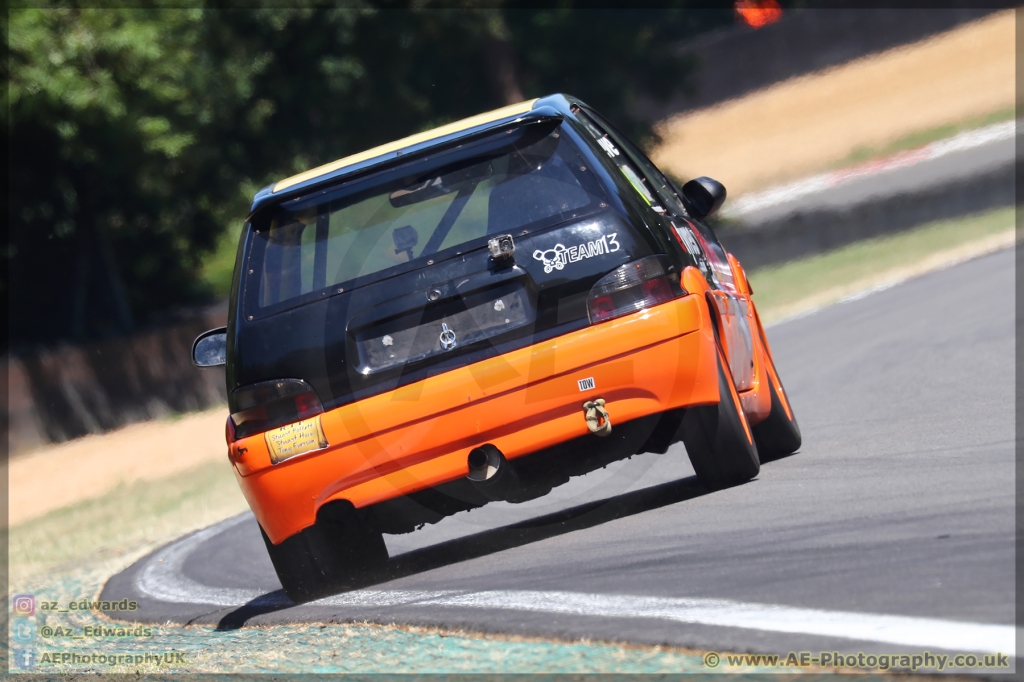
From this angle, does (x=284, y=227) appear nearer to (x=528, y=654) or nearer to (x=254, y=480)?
(x=254, y=480)

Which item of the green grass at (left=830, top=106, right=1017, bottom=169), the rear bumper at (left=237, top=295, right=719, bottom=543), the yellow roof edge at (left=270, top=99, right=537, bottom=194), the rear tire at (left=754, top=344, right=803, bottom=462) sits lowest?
the green grass at (left=830, top=106, right=1017, bottom=169)

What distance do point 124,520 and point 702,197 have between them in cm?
720

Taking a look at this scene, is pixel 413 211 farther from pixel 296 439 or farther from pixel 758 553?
pixel 758 553

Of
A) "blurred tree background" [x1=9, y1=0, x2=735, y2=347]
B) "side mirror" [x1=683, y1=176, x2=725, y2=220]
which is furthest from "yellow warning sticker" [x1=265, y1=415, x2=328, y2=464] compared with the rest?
"blurred tree background" [x1=9, y1=0, x2=735, y2=347]

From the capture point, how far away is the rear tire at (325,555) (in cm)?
547

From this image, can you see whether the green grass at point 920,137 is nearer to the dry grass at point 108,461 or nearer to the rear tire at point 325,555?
the dry grass at point 108,461

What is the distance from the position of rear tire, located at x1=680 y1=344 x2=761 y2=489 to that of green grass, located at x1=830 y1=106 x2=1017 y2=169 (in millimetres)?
31034

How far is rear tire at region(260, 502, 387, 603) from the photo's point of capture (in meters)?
5.47

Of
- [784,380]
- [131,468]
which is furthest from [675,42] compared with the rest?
[784,380]

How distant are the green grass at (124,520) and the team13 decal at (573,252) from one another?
5.62 m

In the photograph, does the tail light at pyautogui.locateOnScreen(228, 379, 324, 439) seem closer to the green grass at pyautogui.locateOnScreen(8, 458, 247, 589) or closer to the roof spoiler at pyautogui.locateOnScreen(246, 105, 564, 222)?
the roof spoiler at pyautogui.locateOnScreen(246, 105, 564, 222)

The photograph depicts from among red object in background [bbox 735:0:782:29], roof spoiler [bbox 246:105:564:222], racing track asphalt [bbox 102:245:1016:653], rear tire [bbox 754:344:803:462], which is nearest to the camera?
racing track asphalt [bbox 102:245:1016:653]

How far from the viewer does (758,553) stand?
4590mm

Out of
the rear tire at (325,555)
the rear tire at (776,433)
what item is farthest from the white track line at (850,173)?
the rear tire at (325,555)
